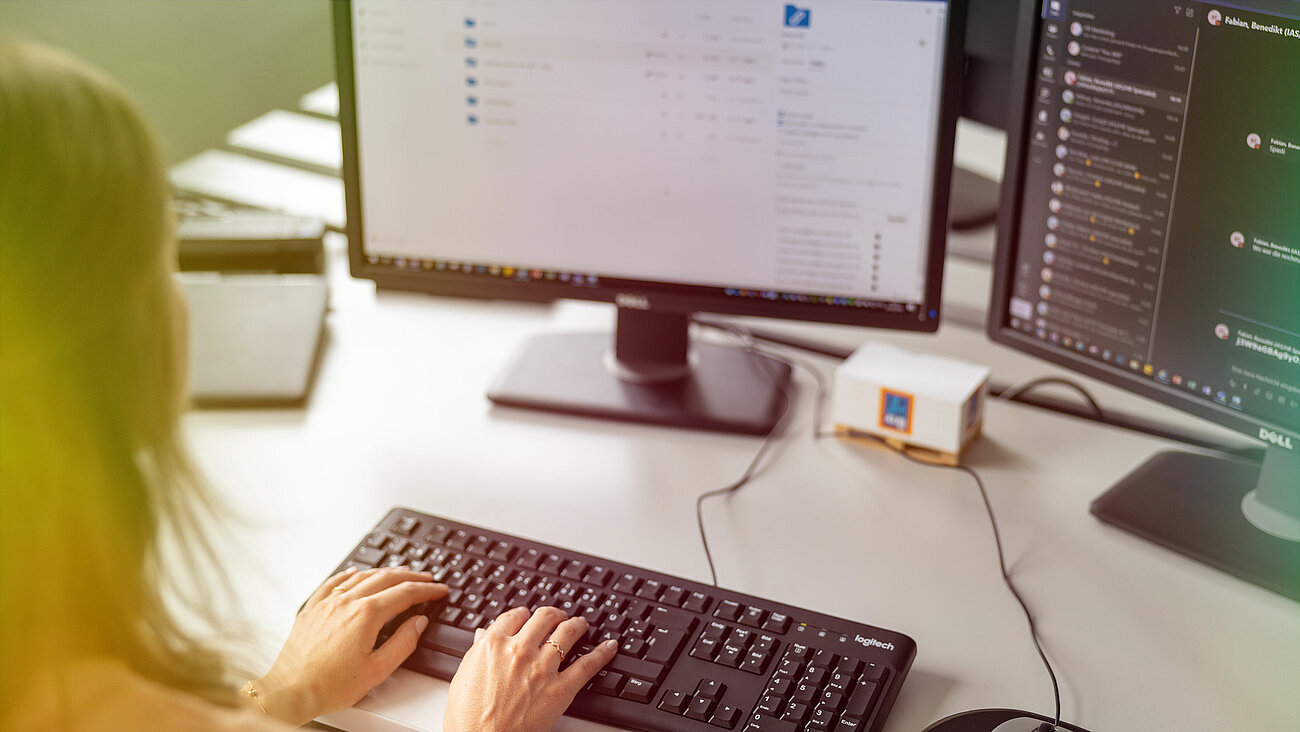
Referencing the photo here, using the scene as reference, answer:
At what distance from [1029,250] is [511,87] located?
51 centimetres

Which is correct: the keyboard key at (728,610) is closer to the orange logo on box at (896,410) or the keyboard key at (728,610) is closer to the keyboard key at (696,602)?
the keyboard key at (696,602)

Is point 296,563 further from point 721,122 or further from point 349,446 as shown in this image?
point 721,122

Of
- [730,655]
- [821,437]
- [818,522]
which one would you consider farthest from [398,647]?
[821,437]

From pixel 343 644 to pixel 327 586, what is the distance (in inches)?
2.9

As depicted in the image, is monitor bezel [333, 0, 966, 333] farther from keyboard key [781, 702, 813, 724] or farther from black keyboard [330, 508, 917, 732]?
keyboard key [781, 702, 813, 724]

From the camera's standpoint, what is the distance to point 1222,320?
973mm

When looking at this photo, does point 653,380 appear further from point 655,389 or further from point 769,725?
point 769,725

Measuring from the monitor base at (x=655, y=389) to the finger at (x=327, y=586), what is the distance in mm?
334

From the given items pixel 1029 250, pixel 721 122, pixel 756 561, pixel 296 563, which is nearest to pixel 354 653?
pixel 296 563

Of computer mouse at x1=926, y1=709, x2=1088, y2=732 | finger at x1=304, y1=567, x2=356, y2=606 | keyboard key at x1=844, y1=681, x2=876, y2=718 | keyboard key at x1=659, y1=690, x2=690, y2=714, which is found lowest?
computer mouse at x1=926, y1=709, x2=1088, y2=732

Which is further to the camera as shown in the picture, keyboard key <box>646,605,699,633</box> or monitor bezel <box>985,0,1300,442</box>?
monitor bezel <box>985,0,1300,442</box>

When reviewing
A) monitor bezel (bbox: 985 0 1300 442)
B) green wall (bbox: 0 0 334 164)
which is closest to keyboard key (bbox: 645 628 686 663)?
monitor bezel (bbox: 985 0 1300 442)

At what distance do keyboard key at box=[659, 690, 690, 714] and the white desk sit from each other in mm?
73

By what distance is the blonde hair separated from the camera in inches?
23.6
